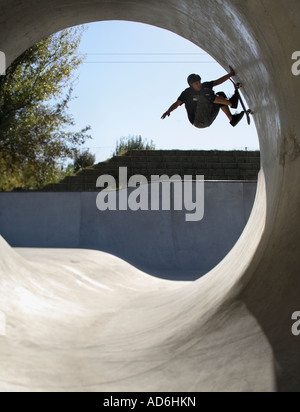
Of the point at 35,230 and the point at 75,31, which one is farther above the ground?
the point at 75,31

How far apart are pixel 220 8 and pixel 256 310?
2.72 meters

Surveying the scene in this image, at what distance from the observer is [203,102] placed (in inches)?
221

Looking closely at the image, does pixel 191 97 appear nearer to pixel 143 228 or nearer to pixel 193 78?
pixel 193 78

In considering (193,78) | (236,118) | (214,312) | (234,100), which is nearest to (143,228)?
(236,118)

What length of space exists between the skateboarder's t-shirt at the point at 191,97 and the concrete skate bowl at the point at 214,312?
0.42m

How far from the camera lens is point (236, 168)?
2502 centimetres

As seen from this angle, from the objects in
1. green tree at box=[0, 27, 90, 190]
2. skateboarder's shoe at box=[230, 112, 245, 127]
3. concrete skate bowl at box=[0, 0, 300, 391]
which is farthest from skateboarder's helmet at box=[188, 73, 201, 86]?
green tree at box=[0, 27, 90, 190]

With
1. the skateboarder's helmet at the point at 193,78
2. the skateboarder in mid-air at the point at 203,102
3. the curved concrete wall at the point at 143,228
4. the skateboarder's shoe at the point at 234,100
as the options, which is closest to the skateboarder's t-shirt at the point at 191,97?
the skateboarder in mid-air at the point at 203,102

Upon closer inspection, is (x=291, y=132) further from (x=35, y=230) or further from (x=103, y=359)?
(x=35, y=230)

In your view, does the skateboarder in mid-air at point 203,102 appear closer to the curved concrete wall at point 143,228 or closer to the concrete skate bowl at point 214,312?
the concrete skate bowl at point 214,312

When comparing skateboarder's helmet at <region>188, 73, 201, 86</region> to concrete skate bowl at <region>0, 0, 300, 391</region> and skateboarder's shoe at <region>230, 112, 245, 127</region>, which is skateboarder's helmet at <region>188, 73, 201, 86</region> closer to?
concrete skate bowl at <region>0, 0, 300, 391</region>

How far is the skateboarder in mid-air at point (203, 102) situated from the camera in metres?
5.55

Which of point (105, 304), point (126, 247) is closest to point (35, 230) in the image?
point (126, 247)

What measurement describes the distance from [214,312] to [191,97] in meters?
2.69
